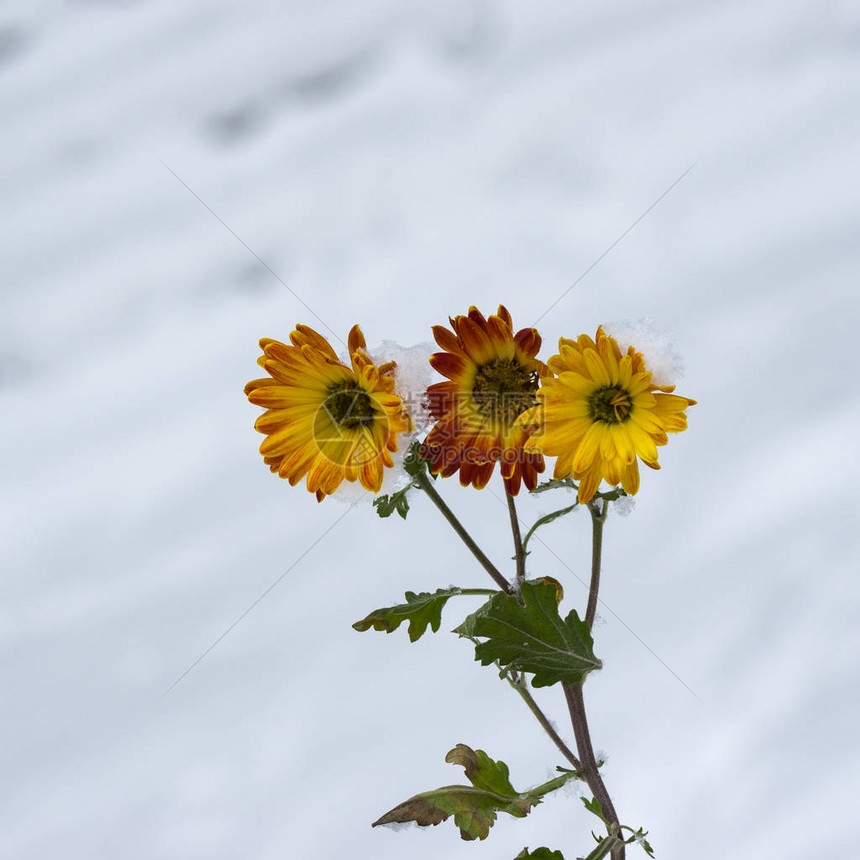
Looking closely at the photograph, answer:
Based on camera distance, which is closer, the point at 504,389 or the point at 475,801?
the point at 504,389

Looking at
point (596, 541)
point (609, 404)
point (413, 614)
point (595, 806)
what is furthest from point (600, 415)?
point (595, 806)

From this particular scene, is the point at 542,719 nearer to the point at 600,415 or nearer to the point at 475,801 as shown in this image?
the point at 475,801

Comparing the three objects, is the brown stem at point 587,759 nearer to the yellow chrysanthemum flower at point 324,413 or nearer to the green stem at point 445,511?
the green stem at point 445,511

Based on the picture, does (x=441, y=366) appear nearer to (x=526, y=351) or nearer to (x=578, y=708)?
(x=526, y=351)

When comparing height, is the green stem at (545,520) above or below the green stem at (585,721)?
above

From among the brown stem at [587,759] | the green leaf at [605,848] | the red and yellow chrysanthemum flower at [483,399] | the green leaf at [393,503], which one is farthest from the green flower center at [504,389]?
the green leaf at [605,848]

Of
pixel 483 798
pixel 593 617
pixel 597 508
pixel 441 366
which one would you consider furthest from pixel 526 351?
pixel 483 798

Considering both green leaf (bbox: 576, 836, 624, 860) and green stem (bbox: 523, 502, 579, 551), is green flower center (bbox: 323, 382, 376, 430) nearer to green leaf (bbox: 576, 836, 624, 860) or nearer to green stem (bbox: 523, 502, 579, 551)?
green stem (bbox: 523, 502, 579, 551)
